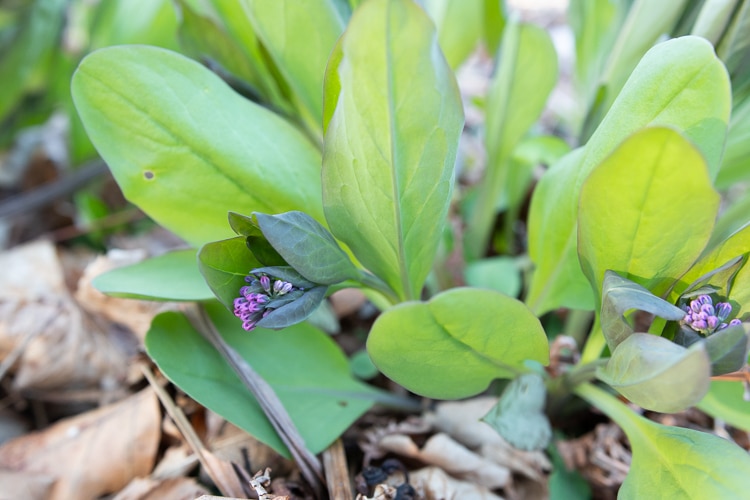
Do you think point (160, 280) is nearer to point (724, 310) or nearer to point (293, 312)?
point (293, 312)

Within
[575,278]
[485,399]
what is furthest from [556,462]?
[575,278]

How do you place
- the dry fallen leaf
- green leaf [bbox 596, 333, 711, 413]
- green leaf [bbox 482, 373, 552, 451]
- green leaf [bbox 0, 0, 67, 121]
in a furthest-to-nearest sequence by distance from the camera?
green leaf [bbox 0, 0, 67, 121] < the dry fallen leaf < green leaf [bbox 482, 373, 552, 451] < green leaf [bbox 596, 333, 711, 413]

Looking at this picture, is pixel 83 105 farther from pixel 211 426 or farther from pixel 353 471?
pixel 353 471

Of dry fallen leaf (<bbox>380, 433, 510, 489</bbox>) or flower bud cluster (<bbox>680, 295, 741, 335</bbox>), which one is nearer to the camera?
flower bud cluster (<bbox>680, 295, 741, 335</bbox>)

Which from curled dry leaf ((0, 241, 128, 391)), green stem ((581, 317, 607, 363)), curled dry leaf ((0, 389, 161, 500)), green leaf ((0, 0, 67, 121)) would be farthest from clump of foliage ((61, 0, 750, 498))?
green leaf ((0, 0, 67, 121))

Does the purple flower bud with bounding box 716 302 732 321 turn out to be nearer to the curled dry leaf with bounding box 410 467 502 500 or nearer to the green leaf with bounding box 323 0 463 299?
the green leaf with bounding box 323 0 463 299

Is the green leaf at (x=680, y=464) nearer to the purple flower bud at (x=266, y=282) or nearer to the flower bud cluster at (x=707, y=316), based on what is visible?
the flower bud cluster at (x=707, y=316)

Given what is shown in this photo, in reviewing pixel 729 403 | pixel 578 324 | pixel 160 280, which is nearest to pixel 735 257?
pixel 729 403
